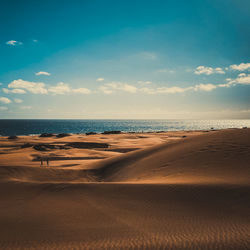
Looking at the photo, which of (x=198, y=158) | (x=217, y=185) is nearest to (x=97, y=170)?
(x=198, y=158)

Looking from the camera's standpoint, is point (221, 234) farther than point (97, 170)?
No

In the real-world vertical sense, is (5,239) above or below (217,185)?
below

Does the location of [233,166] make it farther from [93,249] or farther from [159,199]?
[93,249]

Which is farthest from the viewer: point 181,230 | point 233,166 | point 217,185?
point 233,166

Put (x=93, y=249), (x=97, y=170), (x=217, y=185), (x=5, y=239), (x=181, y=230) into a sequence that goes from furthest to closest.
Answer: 1. (x=97, y=170)
2. (x=217, y=185)
3. (x=181, y=230)
4. (x=5, y=239)
5. (x=93, y=249)

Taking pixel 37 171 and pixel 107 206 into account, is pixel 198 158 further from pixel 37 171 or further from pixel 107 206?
pixel 37 171

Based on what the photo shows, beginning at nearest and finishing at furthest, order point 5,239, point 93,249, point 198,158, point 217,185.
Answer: point 93,249
point 5,239
point 217,185
point 198,158

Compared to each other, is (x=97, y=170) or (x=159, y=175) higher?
(x=159, y=175)

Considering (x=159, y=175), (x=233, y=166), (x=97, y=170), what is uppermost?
(x=233, y=166)

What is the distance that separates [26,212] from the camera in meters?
4.50

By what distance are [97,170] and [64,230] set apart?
756 centimetres

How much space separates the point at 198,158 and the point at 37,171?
7.85m

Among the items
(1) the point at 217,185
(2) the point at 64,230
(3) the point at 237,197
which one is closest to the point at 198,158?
(1) the point at 217,185

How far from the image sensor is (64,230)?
3727mm
